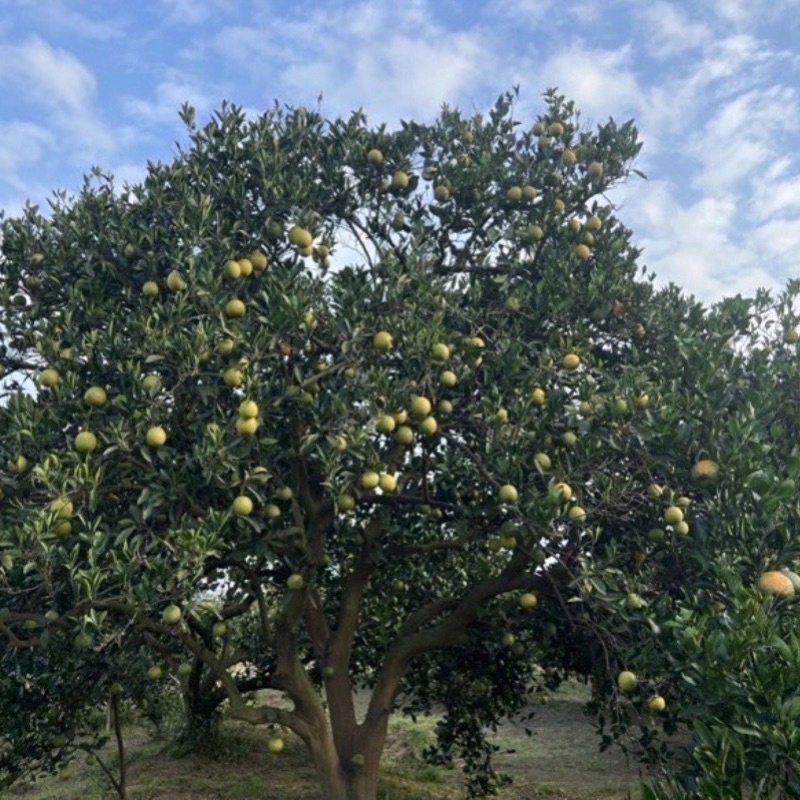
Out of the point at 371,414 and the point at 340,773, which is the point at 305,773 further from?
the point at 371,414

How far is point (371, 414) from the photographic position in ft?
18.9

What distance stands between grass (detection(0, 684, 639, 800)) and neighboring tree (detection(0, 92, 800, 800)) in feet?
11.6

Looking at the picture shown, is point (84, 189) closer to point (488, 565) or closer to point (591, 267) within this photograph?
point (591, 267)

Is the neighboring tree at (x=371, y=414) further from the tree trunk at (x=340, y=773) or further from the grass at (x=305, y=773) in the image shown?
the grass at (x=305, y=773)

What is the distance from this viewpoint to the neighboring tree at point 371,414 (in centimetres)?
543

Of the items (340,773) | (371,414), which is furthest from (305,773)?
(371,414)

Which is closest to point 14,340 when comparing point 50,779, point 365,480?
point 365,480

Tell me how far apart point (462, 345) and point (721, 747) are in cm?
316

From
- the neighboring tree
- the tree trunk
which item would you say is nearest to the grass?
the tree trunk

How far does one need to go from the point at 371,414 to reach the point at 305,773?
811 centimetres

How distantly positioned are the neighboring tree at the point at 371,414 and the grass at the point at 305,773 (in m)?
3.55

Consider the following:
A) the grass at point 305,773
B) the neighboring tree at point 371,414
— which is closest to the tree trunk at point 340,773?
the neighboring tree at point 371,414

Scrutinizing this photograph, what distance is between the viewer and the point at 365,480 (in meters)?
5.63

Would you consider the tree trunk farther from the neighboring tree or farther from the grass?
the grass
